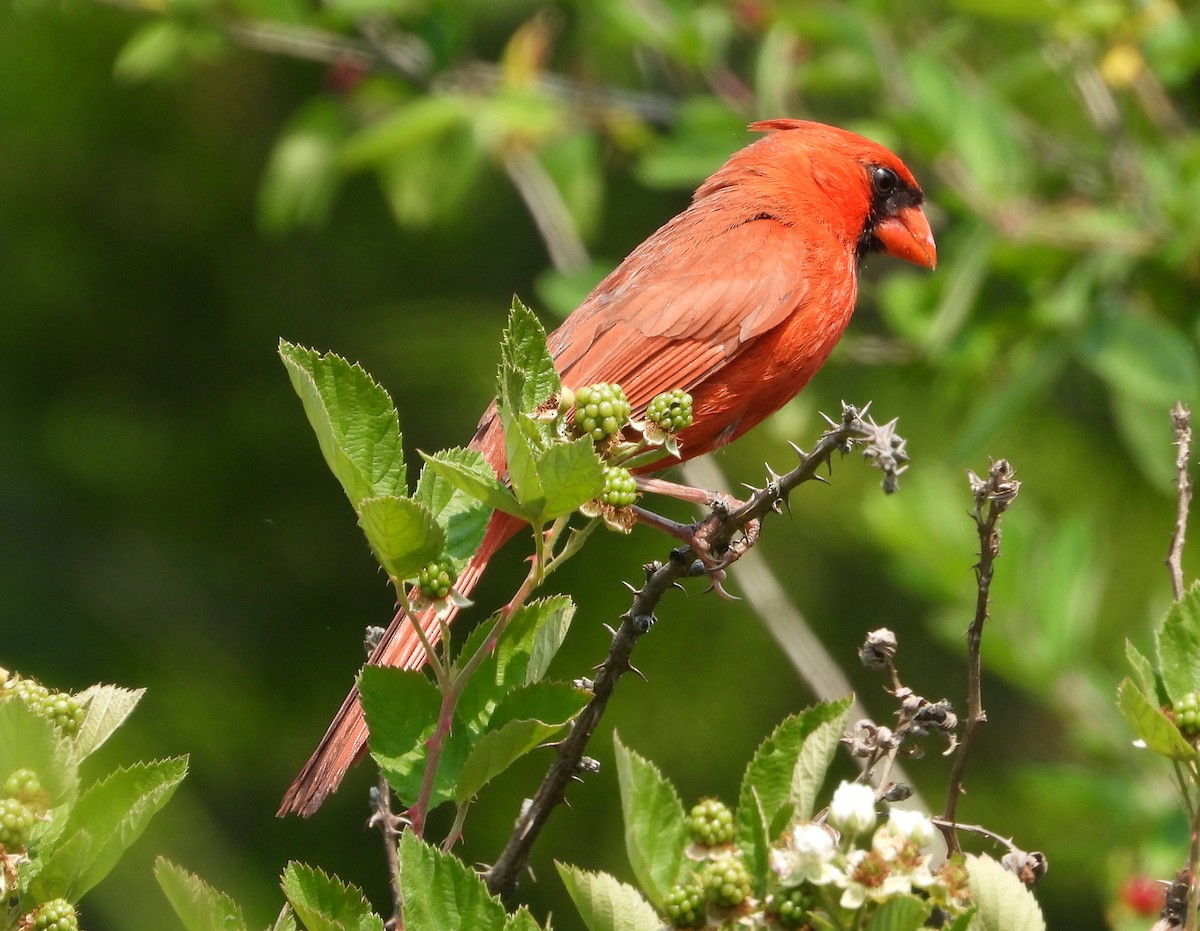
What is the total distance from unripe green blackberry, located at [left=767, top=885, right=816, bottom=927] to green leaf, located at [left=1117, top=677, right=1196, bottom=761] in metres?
0.40

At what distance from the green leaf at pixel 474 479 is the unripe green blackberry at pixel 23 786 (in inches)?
19.4

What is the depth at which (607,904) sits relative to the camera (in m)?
1.63

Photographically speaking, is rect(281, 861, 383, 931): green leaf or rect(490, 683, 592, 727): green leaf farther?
rect(490, 683, 592, 727): green leaf

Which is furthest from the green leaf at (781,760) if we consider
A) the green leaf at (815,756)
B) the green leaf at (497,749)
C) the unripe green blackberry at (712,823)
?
the green leaf at (497,749)

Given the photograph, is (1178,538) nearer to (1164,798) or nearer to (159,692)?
(1164,798)

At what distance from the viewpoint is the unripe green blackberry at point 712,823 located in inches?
62.5

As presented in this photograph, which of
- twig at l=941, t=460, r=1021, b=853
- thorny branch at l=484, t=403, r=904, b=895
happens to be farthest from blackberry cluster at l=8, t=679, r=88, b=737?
twig at l=941, t=460, r=1021, b=853

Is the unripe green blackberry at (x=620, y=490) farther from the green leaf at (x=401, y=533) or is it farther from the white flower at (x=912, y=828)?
the white flower at (x=912, y=828)

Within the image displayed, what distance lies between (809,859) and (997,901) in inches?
9.5

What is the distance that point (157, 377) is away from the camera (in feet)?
26.9

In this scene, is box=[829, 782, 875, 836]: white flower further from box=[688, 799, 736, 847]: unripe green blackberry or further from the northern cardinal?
the northern cardinal

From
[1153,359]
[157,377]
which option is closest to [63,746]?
[1153,359]

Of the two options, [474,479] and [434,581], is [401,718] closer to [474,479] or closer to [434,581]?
[434,581]

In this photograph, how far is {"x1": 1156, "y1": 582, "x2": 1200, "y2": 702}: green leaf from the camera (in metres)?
1.75
